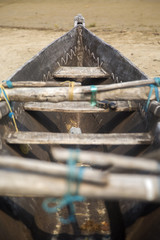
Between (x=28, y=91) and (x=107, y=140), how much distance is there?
1.07m

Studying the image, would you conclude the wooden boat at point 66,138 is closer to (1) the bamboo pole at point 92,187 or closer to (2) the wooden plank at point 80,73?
(1) the bamboo pole at point 92,187

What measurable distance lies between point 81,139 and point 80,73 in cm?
213

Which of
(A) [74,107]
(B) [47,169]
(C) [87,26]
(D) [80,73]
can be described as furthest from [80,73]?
(C) [87,26]

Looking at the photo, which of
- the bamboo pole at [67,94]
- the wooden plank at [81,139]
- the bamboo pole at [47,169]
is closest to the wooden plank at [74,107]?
the wooden plank at [81,139]

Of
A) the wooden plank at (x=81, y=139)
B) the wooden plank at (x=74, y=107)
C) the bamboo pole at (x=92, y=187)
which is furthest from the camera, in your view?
the wooden plank at (x=74, y=107)

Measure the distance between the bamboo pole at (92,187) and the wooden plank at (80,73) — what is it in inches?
128

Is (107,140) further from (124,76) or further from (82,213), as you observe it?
(124,76)

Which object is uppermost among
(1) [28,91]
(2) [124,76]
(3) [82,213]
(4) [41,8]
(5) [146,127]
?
(4) [41,8]

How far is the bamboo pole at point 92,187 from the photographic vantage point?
0.83m

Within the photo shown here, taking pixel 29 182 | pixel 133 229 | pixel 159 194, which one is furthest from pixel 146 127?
pixel 29 182

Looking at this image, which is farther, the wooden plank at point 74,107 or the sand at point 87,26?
the sand at point 87,26

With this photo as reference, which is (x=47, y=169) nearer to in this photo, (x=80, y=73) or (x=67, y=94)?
(x=67, y=94)

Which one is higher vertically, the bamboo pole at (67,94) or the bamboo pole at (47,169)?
the bamboo pole at (47,169)

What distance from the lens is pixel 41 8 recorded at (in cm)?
1811
